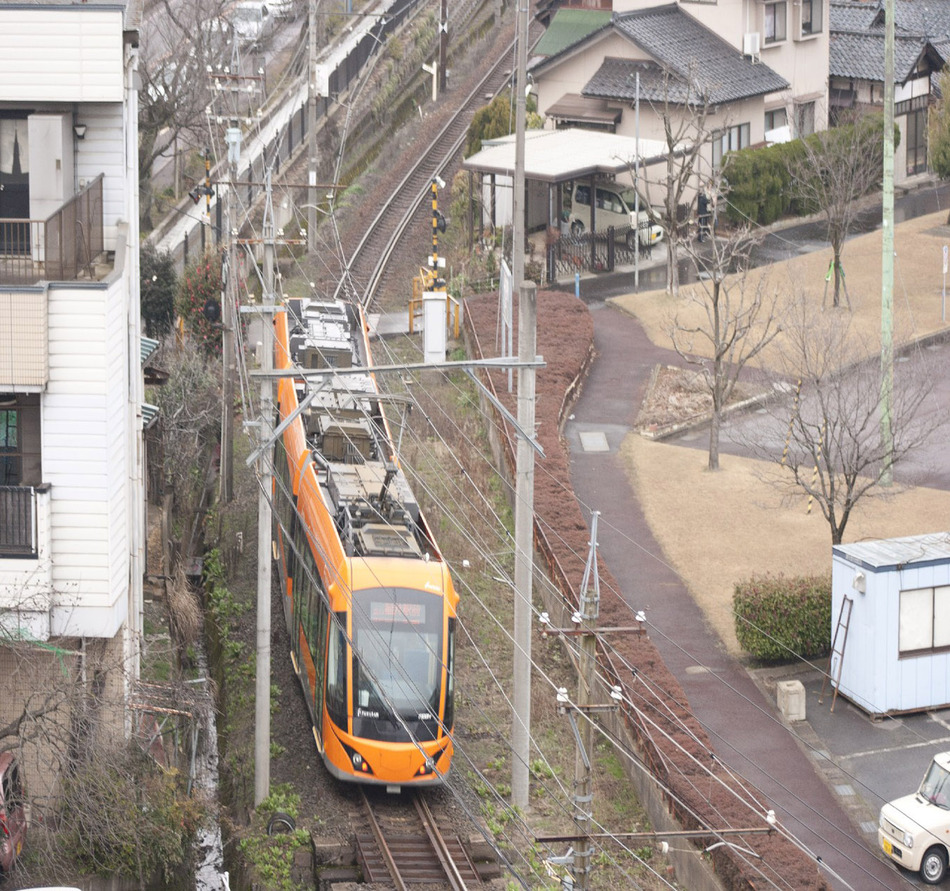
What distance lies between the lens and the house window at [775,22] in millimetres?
52281

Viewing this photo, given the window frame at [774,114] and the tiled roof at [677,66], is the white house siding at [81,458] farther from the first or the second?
the window frame at [774,114]

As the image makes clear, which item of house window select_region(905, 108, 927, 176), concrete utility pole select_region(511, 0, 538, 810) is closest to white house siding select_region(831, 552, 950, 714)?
concrete utility pole select_region(511, 0, 538, 810)

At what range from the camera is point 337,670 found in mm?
20766

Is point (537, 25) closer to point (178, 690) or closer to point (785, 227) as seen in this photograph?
point (785, 227)

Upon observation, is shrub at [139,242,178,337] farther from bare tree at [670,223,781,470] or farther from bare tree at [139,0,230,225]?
bare tree at [670,223,781,470]

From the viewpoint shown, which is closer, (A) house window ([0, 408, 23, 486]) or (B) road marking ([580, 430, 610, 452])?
(A) house window ([0, 408, 23, 486])

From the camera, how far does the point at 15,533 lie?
19547 millimetres

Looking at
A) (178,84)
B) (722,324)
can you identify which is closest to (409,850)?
(722,324)

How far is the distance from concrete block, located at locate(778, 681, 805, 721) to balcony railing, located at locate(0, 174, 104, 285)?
1121cm

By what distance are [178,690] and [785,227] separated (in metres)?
33.2

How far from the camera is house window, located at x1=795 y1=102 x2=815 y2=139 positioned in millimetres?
53594

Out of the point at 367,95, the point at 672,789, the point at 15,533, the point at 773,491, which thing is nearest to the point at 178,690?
the point at 15,533

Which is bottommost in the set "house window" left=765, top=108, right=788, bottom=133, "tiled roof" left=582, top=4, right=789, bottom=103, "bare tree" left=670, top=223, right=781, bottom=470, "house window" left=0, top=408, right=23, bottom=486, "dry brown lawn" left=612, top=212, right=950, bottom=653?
"dry brown lawn" left=612, top=212, right=950, bottom=653

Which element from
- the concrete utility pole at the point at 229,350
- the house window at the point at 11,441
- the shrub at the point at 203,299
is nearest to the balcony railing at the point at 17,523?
the house window at the point at 11,441
